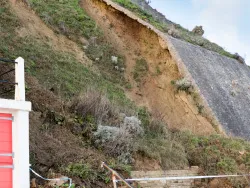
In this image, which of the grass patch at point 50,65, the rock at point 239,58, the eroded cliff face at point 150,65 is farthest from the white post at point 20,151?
the rock at point 239,58

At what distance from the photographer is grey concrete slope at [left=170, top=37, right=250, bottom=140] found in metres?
17.5

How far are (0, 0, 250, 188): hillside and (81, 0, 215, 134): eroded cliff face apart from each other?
5 centimetres

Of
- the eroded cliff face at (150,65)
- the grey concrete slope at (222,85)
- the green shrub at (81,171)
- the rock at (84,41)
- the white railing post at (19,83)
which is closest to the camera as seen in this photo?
the white railing post at (19,83)

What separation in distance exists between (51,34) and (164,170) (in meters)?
8.65

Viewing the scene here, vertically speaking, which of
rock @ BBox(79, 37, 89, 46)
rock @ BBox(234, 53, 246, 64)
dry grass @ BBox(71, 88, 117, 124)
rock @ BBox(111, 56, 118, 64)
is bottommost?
dry grass @ BBox(71, 88, 117, 124)

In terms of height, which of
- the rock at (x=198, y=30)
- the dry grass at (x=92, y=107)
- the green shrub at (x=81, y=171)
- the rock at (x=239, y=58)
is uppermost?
the rock at (x=198, y=30)

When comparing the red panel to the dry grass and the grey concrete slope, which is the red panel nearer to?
the dry grass

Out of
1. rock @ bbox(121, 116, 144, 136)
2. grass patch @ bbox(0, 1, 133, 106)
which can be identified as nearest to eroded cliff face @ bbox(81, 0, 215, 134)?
A: grass patch @ bbox(0, 1, 133, 106)

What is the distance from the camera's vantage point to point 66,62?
15.7m

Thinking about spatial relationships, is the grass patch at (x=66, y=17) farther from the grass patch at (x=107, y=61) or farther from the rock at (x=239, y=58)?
the rock at (x=239, y=58)

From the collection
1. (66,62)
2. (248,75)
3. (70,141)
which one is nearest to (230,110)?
(248,75)

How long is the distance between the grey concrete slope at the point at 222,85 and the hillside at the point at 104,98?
19.5 inches

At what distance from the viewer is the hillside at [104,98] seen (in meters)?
10.0

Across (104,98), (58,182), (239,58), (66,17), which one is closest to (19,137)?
(58,182)
